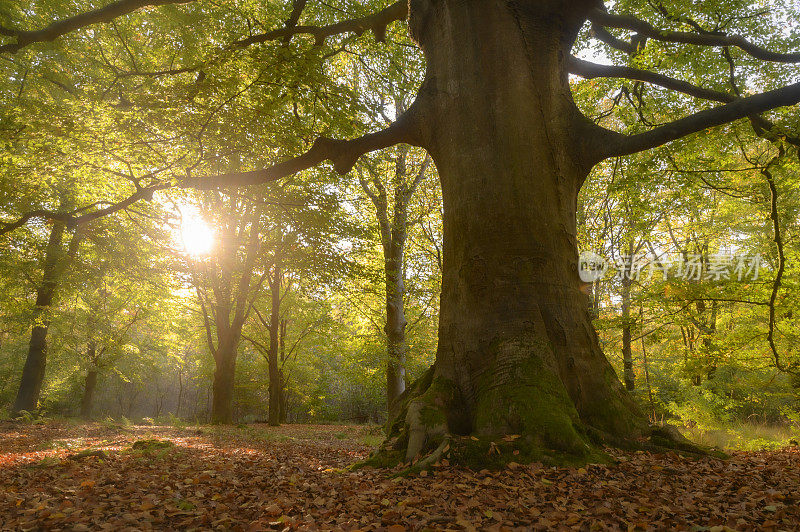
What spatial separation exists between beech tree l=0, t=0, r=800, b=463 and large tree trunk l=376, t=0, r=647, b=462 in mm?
13

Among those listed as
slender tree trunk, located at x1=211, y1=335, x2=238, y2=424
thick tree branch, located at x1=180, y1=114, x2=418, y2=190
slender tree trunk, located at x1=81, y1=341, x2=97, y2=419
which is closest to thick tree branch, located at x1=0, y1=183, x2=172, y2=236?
thick tree branch, located at x1=180, y1=114, x2=418, y2=190

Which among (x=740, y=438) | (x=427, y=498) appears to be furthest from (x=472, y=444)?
(x=740, y=438)

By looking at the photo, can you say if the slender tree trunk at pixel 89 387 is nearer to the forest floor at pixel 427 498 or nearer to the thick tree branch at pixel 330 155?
the forest floor at pixel 427 498

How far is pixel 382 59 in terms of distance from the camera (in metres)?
9.70

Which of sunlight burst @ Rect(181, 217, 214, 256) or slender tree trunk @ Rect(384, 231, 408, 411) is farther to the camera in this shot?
sunlight burst @ Rect(181, 217, 214, 256)

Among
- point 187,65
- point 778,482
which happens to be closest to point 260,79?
point 187,65

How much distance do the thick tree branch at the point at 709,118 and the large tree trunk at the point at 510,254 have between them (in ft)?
1.35

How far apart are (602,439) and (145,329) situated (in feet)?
102

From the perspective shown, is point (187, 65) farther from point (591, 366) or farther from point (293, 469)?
point (591, 366)

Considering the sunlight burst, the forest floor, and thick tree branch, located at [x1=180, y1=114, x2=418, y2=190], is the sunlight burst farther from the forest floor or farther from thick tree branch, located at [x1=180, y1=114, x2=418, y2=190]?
the forest floor

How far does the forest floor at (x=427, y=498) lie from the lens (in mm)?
2289

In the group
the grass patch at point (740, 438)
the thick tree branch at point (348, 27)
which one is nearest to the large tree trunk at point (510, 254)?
the thick tree branch at point (348, 27)

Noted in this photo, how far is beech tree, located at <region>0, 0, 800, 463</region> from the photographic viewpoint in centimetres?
368

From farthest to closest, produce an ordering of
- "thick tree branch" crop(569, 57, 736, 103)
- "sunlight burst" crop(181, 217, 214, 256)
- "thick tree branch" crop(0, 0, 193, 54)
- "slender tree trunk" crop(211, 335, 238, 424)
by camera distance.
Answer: "sunlight burst" crop(181, 217, 214, 256) → "slender tree trunk" crop(211, 335, 238, 424) → "thick tree branch" crop(569, 57, 736, 103) → "thick tree branch" crop(0, 0, 193, 54)
